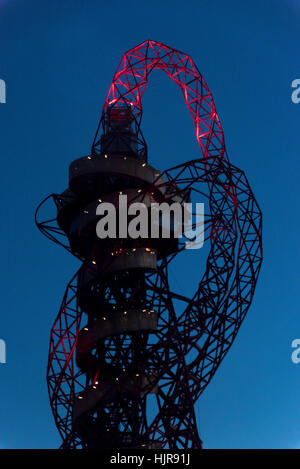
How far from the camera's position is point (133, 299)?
59688 millimetres

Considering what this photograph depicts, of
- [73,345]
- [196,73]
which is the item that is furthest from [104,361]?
[196,73]

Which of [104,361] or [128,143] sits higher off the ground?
[128,143]

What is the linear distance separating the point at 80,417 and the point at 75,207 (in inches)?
651

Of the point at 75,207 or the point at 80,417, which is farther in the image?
the point at 75,207

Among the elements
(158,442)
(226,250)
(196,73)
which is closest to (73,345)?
(158,442)

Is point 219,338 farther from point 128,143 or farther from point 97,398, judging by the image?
point 128,143

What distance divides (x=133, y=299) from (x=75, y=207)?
8910 mm

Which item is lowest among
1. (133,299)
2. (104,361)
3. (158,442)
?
(158,442)

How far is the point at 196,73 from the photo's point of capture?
64.8 meters
